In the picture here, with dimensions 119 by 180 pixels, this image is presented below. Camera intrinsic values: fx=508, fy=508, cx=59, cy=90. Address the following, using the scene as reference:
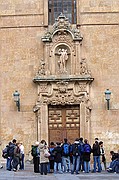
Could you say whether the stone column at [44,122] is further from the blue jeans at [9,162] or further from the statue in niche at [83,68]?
the blue jeans at [9,162]

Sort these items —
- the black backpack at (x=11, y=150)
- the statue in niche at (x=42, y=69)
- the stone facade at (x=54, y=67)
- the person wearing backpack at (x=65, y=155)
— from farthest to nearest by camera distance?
the statue in niche at (x=42, y=69), the stone facade at (x=54, y=67), the black backpack at (x=11, y=150), the person wearing backpack at (x=65, y=155)

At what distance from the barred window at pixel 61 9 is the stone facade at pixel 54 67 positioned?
45cm

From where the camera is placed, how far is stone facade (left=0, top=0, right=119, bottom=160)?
2578cm

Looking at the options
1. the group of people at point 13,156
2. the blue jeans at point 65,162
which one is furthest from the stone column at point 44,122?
the blue jeans at point 65,162

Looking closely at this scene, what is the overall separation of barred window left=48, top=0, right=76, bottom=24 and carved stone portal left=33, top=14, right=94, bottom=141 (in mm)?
819

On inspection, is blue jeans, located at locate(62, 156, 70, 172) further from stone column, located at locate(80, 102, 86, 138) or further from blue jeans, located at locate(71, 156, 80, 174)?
stone column, located at locate(80, 102, 86, 138)

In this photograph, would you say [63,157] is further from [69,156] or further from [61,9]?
[61,9]

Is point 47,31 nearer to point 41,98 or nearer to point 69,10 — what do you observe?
point 69,10

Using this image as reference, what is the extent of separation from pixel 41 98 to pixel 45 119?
1089 millimetres

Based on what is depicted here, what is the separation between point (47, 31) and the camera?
1033 inches

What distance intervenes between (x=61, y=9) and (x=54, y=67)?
3285 millimetres

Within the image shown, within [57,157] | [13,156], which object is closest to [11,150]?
[13,156]

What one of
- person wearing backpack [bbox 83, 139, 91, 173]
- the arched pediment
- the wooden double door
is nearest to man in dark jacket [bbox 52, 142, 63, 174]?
person wearing backpack [bbox 83, 139, 91, 173]

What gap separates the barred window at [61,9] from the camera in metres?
26.8
